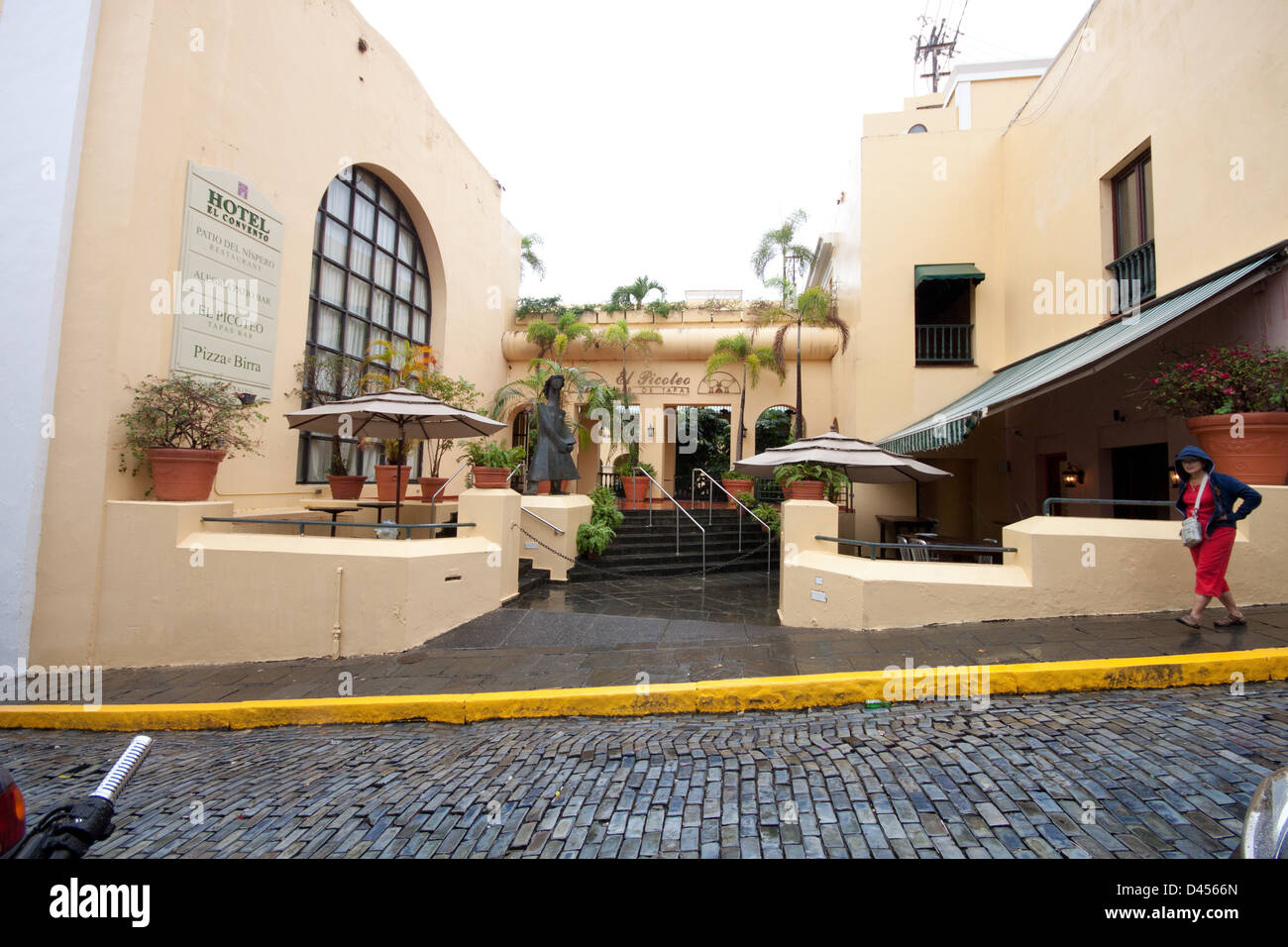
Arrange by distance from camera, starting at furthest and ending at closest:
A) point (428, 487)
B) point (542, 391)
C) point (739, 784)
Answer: point (542, 391) < point (428, 487) < point (739, 784)

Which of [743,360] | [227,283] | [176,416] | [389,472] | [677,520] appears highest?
[743,360]

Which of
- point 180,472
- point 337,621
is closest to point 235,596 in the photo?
point 337,621

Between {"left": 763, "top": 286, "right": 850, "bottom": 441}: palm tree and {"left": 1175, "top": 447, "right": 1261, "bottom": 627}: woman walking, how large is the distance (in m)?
8.53

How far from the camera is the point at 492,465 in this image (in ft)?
27.6

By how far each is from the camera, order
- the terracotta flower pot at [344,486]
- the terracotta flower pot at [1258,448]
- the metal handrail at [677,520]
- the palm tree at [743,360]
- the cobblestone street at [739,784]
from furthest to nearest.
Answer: the palm tree at [743,360] < the metal handrail at [677,520] < the terracotta flower pot at [344,486] < the terracotta flower pot at [1258,448] < the cobblestone street at [739,784]

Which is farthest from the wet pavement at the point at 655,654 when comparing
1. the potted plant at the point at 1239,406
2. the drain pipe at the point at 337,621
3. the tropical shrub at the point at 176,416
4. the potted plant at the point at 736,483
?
the potted plant at the point at 736,483

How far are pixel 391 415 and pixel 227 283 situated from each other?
253cm

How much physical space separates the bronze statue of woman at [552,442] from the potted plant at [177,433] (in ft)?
13.3

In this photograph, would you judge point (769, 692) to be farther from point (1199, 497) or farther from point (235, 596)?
point (235, 596)

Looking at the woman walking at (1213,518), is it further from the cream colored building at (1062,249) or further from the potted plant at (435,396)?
the potted plant at (435,396)

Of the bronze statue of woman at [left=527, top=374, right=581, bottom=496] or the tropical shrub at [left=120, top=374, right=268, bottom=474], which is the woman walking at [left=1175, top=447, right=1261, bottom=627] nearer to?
the bronze statue of woman at [left=527, top=374, right=581, bottom=496]

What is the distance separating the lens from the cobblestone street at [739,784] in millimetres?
2498

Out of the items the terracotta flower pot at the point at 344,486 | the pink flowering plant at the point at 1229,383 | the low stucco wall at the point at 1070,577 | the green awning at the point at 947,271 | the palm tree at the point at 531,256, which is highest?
the palm tree at the point at 531,256
